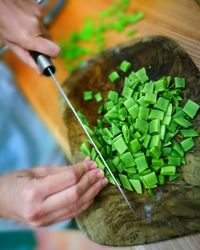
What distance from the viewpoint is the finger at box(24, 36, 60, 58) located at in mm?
1144

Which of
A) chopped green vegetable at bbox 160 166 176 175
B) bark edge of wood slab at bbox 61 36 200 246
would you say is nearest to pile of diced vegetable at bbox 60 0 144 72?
bark edge of wood slab at bbox 61 36 200 246

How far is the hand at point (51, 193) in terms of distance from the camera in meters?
0.99

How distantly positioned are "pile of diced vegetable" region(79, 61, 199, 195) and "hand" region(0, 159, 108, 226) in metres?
0.06

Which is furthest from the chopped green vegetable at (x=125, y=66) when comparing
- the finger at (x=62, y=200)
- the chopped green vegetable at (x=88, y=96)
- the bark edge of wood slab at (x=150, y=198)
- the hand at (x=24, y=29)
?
the finger at (x=62, y=200)

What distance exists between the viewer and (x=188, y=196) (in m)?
1.01

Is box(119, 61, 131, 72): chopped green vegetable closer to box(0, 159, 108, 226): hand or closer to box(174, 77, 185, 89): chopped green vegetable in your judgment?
box(174, 77, 185, 89): chopped green vegetable

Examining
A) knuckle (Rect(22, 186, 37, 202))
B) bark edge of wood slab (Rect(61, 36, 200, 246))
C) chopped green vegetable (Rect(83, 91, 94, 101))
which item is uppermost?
knuckle (Rect(22, 186, 37, 202))

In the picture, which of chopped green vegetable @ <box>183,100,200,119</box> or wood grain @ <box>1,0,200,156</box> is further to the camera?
wood grain @ <box>1,0,200,156</box>

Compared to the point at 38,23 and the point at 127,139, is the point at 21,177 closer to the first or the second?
the point at 127,139

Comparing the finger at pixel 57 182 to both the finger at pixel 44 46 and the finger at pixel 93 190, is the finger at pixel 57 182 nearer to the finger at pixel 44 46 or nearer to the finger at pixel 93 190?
the finger at pixel 93 190

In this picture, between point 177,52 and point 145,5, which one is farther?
point 145,5

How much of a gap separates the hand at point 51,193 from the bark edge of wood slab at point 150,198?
60 mm

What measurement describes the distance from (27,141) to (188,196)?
0.77m

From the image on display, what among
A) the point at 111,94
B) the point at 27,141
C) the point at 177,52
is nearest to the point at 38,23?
the point at 111,94
